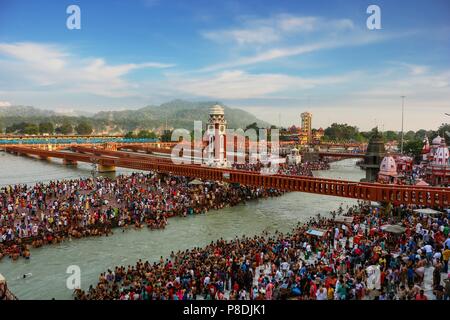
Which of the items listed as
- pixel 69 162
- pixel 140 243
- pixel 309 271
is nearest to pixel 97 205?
pixel 140 243

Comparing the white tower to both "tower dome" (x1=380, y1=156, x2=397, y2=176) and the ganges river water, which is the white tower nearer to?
the ganges river water

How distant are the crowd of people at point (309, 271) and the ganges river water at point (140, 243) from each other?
282 cm

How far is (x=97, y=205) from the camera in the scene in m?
30.6

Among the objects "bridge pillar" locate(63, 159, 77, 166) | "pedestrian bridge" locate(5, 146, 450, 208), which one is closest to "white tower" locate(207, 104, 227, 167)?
"pedestrian bridge" locate(5, 146, 450, 208)

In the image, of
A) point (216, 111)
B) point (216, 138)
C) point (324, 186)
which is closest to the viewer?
point (324, 186)

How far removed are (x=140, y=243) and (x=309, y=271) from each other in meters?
12.8

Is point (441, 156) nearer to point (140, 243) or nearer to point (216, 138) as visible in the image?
point (216, 138)

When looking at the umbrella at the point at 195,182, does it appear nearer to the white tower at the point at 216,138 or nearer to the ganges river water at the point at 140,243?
the ganges river water at the point at 140,243

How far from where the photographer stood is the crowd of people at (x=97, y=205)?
24031 mm

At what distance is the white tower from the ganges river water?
52.2ft

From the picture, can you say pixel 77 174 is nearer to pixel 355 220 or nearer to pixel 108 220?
pixel 108 220

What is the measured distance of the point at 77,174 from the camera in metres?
58.8
